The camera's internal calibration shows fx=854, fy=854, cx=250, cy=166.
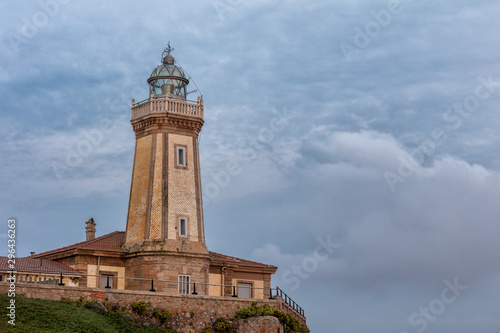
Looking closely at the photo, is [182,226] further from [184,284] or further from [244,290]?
[244,290]

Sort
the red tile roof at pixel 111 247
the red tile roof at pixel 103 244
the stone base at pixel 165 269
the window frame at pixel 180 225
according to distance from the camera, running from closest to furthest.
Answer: the stone base at pixel 165 269, the red tile roof at pixel 103 244, the red tile roof at pixel 111 247, the window frame at pixel 180 225

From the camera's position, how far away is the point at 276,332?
163ft

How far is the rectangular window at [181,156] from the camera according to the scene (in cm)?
5525

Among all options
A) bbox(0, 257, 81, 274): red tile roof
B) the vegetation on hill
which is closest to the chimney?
bbox(0, 257, 81, 274): red tile roof

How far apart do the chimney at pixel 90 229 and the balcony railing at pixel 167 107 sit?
8752mm

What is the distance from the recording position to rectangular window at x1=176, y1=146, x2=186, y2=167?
55.2m

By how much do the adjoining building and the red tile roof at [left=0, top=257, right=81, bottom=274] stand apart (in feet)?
3.39

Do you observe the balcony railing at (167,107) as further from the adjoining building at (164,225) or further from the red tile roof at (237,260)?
the red tile roof at (237,260)

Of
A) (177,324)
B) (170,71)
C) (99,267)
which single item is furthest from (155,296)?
(170,71)

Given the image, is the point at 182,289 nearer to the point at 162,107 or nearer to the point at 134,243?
the point at 134,243

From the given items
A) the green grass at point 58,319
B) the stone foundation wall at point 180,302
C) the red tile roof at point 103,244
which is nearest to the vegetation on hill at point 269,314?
the stone foundation wall at point 180,302

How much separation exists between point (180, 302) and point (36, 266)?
869cm

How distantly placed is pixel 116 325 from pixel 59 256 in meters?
11.0

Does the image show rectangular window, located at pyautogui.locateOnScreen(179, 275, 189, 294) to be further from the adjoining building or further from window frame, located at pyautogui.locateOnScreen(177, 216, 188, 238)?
window frame, located at pyautogui.locateOnScreen(177, 216, 188, 238)
